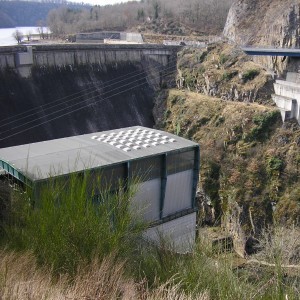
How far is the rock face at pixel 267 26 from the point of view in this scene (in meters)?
27.7

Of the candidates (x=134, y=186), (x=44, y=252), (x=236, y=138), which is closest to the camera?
(x=44, y=252)

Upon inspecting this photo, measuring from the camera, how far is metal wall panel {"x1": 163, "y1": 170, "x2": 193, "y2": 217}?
12883 millimetres

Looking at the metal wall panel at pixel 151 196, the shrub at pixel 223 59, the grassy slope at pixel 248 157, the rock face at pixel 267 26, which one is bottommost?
the grassy slope at pixel 248 157

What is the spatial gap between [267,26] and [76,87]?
603 inches

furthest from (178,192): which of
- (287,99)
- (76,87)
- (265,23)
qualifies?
(265,23)

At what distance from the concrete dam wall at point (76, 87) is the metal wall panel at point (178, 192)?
10.5 metres

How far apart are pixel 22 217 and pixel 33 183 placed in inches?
53.7

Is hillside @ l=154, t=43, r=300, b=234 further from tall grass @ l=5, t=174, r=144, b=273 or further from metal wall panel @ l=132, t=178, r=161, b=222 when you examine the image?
tall grass @ l=5, t=174, r=144, b=273

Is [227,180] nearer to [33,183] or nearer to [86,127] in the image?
[86,127]

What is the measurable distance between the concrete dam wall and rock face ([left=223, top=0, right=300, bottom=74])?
6645 mm

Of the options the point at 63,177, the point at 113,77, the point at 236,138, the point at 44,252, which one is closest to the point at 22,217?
the point at 44,252

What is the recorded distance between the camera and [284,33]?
29.2 metres

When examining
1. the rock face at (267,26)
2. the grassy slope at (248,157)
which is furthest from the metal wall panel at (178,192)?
the rock face at (267,26)

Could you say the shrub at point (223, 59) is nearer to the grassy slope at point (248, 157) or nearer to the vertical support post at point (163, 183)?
the grassy slope at point (248, 157)
